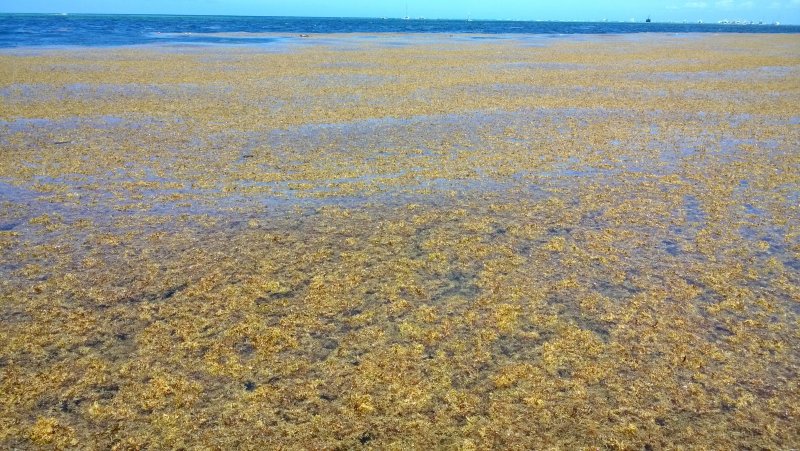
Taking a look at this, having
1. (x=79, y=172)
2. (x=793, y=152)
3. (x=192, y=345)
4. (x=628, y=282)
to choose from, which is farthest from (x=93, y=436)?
(x=793, y=152)

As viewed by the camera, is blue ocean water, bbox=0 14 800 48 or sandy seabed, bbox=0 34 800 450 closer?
sandy seabed, bbox=0 34 800 450

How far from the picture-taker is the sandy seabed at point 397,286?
3.70 metres

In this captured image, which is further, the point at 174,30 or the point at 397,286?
the point at 174,30

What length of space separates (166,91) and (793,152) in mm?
15046

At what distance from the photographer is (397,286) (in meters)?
5.42

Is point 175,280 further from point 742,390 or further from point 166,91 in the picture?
point 166,91

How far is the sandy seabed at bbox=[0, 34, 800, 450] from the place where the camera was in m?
3.70

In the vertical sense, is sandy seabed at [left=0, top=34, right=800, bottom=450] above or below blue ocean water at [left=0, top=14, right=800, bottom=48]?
below

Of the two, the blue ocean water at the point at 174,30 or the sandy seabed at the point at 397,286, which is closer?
the sandy seabed at the point at 397,286

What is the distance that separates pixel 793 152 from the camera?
10.6 metres

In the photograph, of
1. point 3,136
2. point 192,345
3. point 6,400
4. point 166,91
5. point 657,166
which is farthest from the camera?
point 166,91

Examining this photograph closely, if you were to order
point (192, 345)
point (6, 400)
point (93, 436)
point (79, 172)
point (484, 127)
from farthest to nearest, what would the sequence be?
point (484, 127)
point (79, 172)
point (192, 345)
point (6, 400)
point (93, 436)

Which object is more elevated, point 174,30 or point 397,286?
point 174,30

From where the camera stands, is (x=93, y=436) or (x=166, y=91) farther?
(x=166, y=91)
